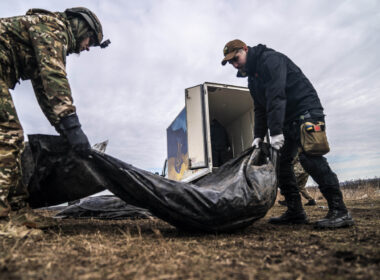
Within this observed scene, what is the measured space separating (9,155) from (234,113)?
539cm

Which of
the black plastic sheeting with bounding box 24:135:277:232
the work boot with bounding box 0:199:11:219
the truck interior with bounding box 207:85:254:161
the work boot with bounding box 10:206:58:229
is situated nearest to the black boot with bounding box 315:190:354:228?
the black plastic sheeting with bounding box 24:135:277:232

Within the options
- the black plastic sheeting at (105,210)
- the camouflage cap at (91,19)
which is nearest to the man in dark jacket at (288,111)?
the camouflage cap at (91,19)

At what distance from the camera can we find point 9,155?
1.83m

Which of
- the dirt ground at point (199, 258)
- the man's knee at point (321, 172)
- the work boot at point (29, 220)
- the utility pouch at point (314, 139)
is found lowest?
the dirt ground at point (199, 258)

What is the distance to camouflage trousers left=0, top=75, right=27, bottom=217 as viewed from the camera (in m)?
1.77

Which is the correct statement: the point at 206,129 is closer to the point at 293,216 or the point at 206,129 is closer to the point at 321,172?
the point at 293,216

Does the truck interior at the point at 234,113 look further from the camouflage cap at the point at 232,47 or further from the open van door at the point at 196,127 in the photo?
the camouflage cap at the point at 232,47

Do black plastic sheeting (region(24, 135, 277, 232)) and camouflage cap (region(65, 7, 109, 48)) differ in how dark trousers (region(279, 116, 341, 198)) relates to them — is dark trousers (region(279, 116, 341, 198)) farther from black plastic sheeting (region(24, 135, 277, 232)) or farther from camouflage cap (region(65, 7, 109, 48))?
camouflage cap (region(65, 7, 109, 48))

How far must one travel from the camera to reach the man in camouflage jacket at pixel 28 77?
6.07 ft

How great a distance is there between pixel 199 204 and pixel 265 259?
0.65 m

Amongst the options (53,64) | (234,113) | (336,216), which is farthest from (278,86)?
(234,113)

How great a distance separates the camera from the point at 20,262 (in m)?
1.13

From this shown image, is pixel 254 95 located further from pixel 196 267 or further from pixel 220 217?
pixel 196 267

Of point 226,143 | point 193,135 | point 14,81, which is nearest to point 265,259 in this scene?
point 14,81
